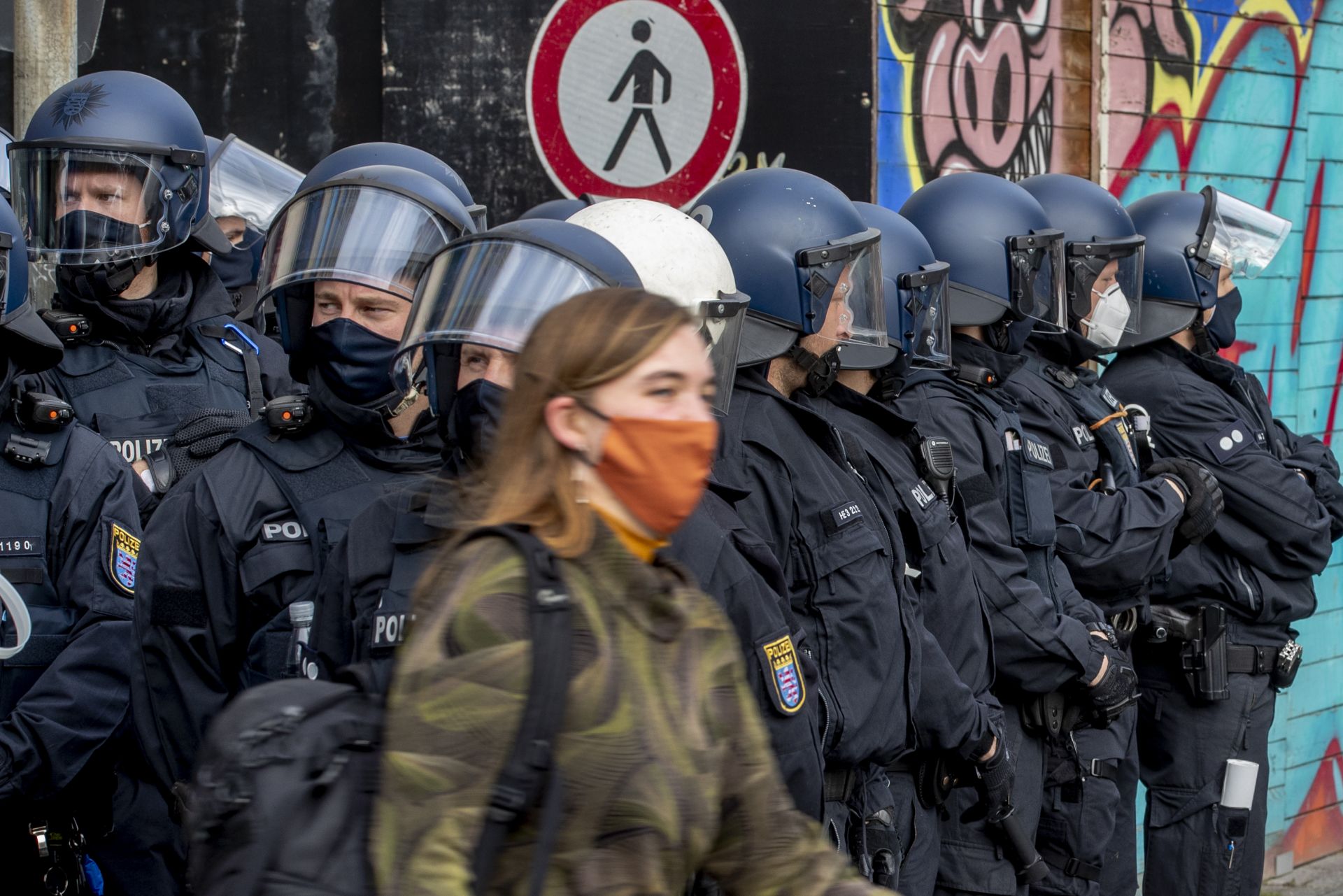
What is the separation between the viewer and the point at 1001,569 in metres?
4.59

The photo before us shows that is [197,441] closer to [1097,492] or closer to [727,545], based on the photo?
[727,545]

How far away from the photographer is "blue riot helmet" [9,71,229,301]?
4.58 metres

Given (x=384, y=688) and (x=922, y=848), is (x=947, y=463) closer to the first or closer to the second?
(x=922, y=848)

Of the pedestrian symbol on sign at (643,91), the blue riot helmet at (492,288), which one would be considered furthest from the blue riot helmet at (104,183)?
the pedestrian symbol on sign at (643,91)

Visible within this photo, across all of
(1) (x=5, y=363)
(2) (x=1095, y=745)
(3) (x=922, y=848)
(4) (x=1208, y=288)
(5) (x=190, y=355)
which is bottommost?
(2) (x=1095, y=745)

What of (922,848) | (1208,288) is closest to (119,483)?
(922,848)

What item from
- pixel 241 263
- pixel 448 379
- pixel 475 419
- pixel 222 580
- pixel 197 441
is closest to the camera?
pixel 475 419

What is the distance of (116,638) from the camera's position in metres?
3.58

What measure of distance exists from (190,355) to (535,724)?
10.9ft

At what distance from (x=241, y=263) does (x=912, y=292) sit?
2490 mm

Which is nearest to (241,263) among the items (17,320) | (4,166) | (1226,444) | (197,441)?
(4,166)

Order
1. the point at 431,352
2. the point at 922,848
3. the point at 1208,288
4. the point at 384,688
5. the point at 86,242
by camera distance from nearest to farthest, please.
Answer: the point at 384,688
the point at 431,352
the point at 922,848
the point at 86,242
the point at 1208,288

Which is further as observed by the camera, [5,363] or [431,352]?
[5,363]

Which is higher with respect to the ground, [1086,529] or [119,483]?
[119,483]
